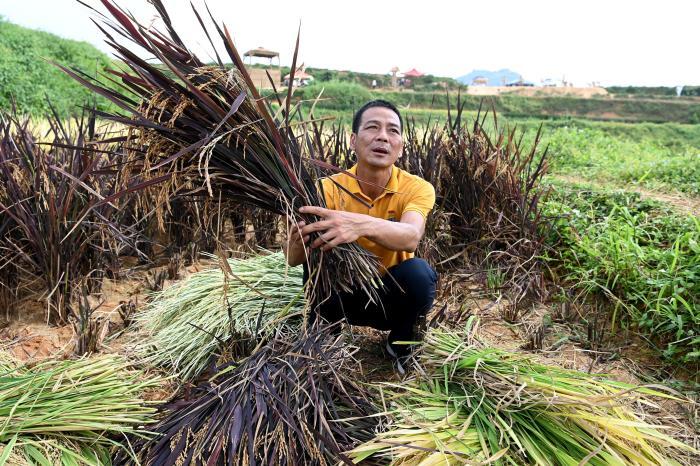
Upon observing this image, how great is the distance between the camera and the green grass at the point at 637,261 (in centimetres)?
247

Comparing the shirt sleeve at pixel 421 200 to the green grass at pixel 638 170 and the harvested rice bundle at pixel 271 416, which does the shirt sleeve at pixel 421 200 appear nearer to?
the harvested rice bundle at pixel 271 416

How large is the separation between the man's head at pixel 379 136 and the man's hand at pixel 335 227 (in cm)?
40

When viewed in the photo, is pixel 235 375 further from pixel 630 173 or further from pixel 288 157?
pixel 630 173

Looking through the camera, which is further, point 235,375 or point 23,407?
point 235,375

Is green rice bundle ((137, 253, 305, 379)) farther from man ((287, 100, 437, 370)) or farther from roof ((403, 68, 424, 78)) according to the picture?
roof ((403, 68, 424, 78))

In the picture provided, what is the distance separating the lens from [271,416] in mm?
1623

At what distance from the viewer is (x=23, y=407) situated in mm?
1591

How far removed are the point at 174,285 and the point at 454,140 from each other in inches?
80.5

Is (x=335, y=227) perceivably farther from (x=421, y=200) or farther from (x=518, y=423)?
(x=518, y=423)

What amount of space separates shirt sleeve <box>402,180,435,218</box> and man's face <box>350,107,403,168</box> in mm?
183

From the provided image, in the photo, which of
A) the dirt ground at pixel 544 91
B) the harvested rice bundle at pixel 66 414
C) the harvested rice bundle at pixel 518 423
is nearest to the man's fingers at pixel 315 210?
the harvested rice bundle at pixel 518 423

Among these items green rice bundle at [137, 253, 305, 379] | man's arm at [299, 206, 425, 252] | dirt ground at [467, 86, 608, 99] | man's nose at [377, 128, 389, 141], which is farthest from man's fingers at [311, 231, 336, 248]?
dirt ground at [467, 86, 608, 99]

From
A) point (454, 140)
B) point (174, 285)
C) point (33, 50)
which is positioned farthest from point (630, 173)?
point (33, 50)

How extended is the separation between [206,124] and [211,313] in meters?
1.13
